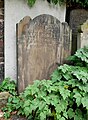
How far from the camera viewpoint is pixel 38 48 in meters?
3.73

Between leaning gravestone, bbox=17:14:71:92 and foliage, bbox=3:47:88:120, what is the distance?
473mm

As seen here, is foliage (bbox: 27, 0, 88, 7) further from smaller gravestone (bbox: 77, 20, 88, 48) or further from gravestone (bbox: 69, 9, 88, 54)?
smaller gravestone (bbox: 77, 20, 88, 48)

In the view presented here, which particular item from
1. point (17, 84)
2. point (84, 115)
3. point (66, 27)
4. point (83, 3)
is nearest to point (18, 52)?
point (17, 84)

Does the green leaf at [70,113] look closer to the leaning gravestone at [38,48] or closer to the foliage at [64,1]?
the leaning gravestone at [38,48]

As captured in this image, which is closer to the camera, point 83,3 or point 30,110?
point 30,110

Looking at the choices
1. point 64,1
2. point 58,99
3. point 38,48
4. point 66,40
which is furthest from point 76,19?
point 58,99

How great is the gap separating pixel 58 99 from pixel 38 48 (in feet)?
3.31

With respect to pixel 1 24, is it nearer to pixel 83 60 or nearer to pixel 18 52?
pixel 18 52

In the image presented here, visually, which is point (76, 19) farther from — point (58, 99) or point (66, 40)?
point (58, 99)

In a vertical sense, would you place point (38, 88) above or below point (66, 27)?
below

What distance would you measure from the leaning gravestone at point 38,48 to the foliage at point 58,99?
473mm

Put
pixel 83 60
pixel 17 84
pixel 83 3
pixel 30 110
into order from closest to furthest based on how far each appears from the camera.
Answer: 1. pixel 30 110
2. pixel 83 60
3. pixel 17 84
4. pixel 83 3

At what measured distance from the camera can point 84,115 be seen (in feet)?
10.4

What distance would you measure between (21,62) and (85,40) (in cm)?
112
